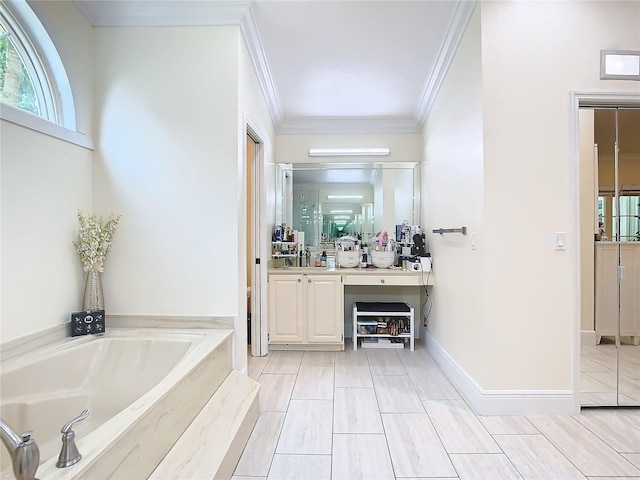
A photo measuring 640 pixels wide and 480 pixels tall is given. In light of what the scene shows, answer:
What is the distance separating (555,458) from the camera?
5.80ft

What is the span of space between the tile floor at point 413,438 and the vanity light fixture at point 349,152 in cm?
254

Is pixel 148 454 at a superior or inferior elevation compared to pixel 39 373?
inferior

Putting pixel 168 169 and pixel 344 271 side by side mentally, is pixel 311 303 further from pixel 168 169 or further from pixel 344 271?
pixel 168 169

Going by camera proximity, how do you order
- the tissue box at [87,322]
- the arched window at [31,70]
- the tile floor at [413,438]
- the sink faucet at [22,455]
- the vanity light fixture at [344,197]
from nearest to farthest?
the sink faucet at [22,455] → the tile floor at [413,438] → the arched window at [31,70] → the tissue box at [87,322] → the vanity light fixture at [344,197]

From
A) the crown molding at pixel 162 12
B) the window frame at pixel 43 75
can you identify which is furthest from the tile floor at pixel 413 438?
the crown molding at pixel 162 12

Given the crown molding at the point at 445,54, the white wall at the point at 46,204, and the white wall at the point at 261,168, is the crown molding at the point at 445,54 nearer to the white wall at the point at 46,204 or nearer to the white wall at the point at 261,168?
the white wall at the point at 261,168

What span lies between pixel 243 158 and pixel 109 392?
1.70 metres

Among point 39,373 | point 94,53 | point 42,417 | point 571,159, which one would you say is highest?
point 94,53

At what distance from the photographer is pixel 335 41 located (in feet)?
8.47

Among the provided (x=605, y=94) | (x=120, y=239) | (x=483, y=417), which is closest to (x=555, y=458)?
(x=483, y=417)

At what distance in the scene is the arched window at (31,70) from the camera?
1.91m

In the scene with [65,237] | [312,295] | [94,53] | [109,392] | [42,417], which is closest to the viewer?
[42,417]

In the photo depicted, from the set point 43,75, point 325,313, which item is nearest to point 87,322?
point 43,75

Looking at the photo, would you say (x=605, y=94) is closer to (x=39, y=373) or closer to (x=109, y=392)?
(x=109, y=392)
